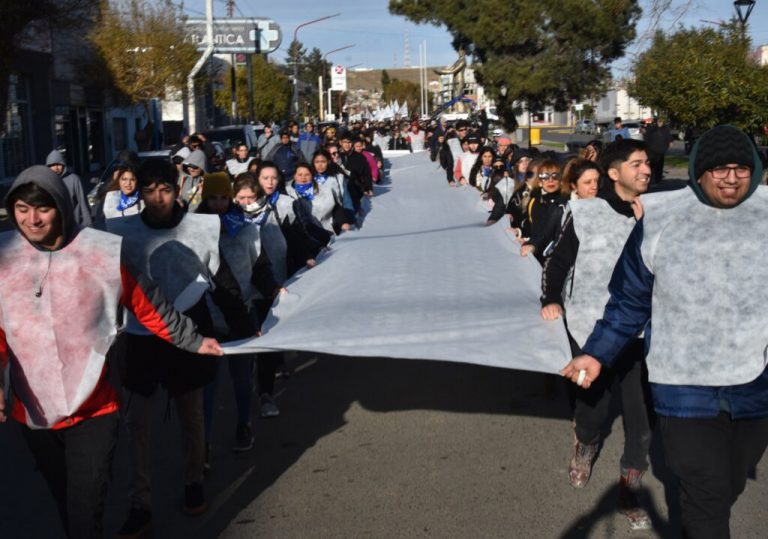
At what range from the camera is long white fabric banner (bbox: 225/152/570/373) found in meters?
5.16

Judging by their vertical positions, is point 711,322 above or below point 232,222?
below

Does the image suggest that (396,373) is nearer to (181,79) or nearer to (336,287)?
(336,287)

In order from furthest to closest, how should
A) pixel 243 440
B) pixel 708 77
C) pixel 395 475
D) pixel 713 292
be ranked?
pixel 708 77 < pixel 243 440 < pixel 395 475 < pixel 713 292

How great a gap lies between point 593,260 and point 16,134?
102 ft

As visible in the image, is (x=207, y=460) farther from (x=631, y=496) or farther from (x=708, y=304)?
(x=708, y=304)

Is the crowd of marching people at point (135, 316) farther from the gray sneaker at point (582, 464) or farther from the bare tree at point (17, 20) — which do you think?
the bare tree at point (17, 20)

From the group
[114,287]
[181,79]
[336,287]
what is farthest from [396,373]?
[181,79]

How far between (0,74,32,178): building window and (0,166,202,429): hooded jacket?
29691 millimetres

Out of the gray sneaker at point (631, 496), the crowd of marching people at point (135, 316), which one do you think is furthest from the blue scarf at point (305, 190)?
the gray sneaker at point (631, 496)

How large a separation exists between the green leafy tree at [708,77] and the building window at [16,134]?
1991 cm

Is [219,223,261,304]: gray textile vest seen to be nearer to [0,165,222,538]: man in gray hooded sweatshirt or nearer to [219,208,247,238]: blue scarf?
[219,208,247,238]: blue scarf

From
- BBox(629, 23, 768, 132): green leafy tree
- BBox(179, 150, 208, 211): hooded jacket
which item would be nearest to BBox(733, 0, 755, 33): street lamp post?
BBox(629, 23, 768, 132): green leafy tree

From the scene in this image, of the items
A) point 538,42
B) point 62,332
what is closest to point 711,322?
point 62,332

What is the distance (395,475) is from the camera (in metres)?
5.95
